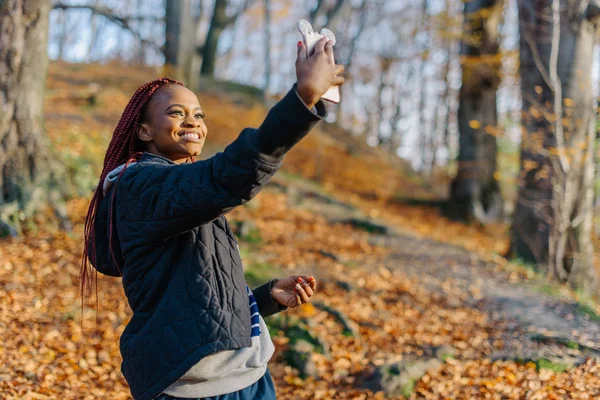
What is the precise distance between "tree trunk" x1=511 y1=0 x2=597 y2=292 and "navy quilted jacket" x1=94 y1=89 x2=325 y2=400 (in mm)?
6005

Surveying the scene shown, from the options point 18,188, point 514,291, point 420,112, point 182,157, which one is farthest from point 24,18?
point 420,112

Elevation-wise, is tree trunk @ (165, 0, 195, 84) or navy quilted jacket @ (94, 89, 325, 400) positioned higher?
tree trunk @ (165, 0, 195, 84)

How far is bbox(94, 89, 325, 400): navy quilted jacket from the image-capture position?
149 cm

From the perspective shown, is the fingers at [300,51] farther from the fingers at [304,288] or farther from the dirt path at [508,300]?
the dirt path at [508,300]

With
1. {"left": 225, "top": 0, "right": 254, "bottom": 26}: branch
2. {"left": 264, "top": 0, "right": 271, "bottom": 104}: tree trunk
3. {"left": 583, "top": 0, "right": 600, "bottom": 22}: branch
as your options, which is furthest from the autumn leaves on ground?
{"left": 225, "top": 0, "right": 254, "bottom": 26}: branch

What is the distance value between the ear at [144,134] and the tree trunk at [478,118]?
10348 millimetres

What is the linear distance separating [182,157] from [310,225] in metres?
7.25

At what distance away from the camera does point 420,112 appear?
29609 mm

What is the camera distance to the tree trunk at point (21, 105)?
586 centimetres

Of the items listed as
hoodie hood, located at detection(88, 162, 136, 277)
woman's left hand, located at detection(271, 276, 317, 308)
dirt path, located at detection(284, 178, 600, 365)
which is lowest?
dirt path, located at detection(284, 178, 600, 365)

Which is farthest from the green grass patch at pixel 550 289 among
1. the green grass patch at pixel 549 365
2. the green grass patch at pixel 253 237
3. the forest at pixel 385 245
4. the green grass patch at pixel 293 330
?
the green grass patch at pixel 253 237

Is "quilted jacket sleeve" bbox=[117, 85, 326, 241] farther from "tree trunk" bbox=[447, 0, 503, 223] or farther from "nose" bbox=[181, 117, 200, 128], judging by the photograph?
"tree trunk" bbox=[447, 0, 503, 223]

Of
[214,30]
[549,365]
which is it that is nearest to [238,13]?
[214,30]

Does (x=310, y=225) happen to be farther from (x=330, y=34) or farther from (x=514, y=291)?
(x=330, y=34)
